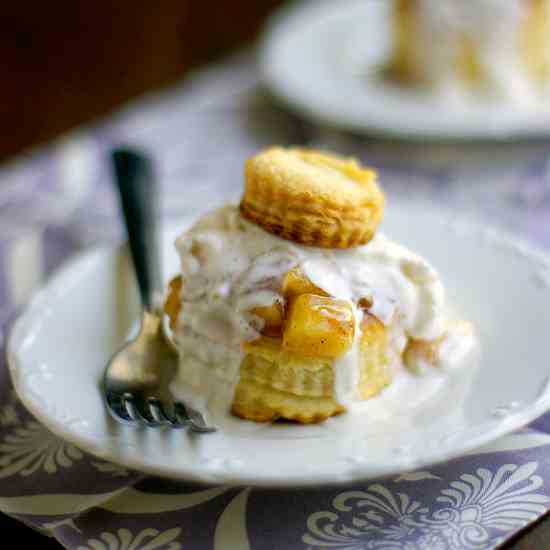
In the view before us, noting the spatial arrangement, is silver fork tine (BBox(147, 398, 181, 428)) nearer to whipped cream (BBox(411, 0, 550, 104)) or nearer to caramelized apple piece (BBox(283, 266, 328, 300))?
caramelized apple piece (BBox(283, 266, 328, 300))

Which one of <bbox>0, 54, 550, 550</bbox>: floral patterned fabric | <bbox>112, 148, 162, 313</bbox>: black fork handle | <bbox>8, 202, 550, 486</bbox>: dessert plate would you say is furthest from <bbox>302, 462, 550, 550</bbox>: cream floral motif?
<bbox>112, 148, 162, 313</bbox>: black fork handle

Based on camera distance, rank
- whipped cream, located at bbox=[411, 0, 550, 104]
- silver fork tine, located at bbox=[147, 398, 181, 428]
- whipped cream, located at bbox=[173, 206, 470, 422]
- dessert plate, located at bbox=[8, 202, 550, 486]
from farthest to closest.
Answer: whipped cream, located at bbox=[411, 0, 550, 104]
whipped cream, located at bbox=[173, 206, 470, 422]
silver fork tine, located at bbox=[147, 398, 181, 428]
dessert plate, located at bbox=[8, 202, 550, 486]

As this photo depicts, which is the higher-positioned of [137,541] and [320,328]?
[320,328]

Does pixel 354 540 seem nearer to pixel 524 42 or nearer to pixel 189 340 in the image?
pixel 189 340

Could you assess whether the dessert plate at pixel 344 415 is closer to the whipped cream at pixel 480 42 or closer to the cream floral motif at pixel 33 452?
the cream floral motif at pixel 33 452

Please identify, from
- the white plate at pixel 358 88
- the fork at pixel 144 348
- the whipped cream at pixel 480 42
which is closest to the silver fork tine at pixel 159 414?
the fork at pixel 144 348

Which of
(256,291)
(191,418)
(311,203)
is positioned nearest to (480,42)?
(311,203)

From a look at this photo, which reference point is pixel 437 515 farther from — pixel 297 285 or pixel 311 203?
pixel 311 203

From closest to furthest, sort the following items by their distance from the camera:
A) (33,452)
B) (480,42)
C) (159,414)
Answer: (159,414), (33,452), (480,42)

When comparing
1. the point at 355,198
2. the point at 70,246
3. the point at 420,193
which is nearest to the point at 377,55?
the point at 420,193
